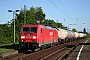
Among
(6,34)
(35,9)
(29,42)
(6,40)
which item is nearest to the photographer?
(29,42)

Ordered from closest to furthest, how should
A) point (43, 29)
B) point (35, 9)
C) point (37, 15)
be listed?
point (43, 29) → point (37, 15) → point (35, 9)

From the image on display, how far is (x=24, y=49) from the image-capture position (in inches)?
1016

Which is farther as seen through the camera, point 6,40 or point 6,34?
point 6,34

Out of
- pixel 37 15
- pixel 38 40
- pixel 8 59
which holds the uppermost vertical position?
pixel 37 15

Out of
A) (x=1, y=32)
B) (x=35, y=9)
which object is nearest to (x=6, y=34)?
(x=1, y=32)

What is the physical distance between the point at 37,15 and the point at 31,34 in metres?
78.9

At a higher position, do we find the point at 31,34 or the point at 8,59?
the point at 31,34

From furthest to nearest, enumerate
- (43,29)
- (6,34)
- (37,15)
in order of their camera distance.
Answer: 1. (37,15)
2. (6,34)
3. (43,29)

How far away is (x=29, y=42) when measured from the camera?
2459cm

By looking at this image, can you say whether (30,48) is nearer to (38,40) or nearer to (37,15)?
(38,40)

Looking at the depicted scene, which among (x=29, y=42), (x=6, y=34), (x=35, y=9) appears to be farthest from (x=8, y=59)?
(x=35, y=9)

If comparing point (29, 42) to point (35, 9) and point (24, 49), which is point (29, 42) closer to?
point (24, 49)

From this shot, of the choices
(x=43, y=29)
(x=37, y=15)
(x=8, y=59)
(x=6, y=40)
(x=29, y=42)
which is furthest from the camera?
(x=37, y=15)

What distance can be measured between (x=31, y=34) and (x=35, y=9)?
86.8 m
